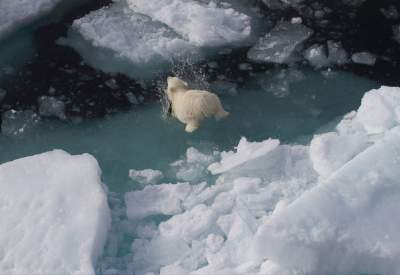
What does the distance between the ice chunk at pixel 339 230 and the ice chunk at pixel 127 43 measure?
182 cm

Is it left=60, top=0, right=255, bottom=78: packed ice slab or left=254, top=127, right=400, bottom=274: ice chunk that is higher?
left=254, top=127, right=400, bottom=274: ice chunk

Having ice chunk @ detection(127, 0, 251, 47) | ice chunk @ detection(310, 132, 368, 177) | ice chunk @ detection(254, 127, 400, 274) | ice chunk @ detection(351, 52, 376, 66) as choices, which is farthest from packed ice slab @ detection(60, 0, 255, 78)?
ice chunk @ detection(254, 127, 400, 274)

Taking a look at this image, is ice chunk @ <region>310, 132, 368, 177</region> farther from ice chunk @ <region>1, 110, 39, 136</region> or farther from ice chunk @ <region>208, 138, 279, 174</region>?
ice chunk @ <region>1, 110, 39, 136</region>

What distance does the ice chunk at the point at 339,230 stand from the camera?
8.91 feet

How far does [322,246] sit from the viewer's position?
2.73m

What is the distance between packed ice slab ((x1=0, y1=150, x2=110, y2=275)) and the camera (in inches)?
112

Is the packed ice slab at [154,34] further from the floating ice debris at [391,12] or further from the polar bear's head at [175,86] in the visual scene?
the floating ice debris at [391,12]

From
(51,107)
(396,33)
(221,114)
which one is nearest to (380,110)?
(221,114)

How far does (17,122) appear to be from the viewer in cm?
390

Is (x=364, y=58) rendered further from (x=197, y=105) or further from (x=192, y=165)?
(x=192, y=165)

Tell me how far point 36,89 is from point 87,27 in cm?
74

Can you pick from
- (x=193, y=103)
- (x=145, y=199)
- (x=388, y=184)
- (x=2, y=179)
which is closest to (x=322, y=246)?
(x=388, y=184)

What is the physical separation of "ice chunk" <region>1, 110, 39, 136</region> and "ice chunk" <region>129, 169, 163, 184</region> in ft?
2.78

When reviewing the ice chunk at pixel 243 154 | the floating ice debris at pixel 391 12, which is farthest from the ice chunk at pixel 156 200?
the floating ice debris at pixel 391 12
